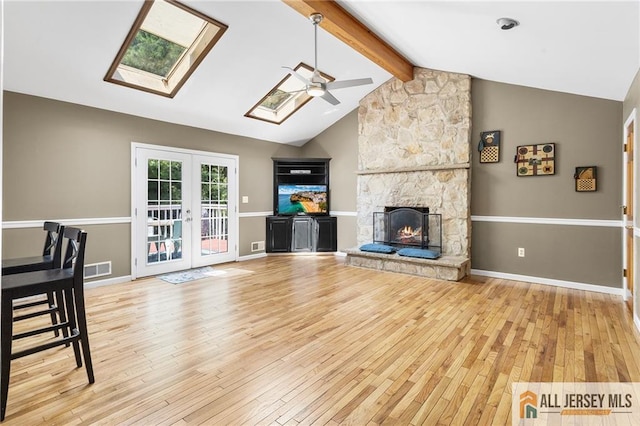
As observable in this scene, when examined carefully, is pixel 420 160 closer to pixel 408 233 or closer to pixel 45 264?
pixel 408 233

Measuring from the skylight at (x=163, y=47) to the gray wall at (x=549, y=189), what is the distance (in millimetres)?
4109

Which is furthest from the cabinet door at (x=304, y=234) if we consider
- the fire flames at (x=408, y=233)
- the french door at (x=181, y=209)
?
the fire flames at (x=408, y=233)

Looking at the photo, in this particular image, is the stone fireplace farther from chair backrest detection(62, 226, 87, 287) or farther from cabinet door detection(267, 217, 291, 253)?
chair backrest detection(62, 226, 87, 287)

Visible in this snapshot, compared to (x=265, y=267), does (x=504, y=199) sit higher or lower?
higher

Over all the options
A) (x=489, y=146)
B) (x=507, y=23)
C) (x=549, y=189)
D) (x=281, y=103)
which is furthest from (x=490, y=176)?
(x=281, y=103)

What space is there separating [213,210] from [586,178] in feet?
18.8

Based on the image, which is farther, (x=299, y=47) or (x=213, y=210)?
(x=213, y=210)

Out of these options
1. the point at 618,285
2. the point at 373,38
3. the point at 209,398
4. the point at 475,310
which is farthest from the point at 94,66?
the point at 618,285

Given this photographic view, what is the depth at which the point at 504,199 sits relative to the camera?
203 inches

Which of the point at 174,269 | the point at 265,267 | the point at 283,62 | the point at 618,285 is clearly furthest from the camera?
the point at 265,267

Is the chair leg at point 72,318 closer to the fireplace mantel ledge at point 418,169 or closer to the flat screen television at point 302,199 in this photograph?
the flat screen television at point 302,199

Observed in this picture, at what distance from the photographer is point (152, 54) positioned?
435cm

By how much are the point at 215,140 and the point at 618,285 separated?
252 inches

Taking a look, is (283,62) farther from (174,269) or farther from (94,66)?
(174,269)
